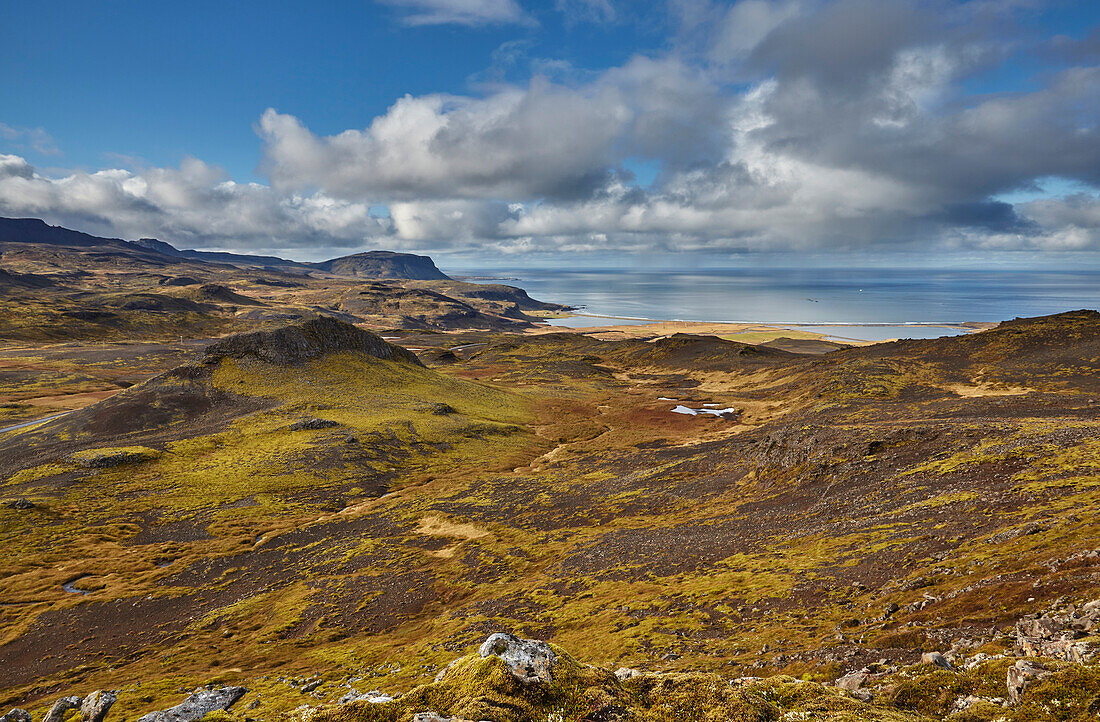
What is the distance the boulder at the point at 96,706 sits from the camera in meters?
18.3

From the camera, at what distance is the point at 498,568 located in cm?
3781

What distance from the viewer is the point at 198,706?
57.1 feet

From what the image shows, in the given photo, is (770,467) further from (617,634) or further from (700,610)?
(617,634)

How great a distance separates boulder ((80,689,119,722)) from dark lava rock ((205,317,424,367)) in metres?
91.0

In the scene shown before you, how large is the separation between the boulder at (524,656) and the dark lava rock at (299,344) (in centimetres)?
10349

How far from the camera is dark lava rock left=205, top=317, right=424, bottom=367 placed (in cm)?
9981

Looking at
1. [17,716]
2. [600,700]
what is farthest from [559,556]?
[17,716]

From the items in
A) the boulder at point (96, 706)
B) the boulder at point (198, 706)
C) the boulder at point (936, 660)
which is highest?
the boulder at point (936, 660)

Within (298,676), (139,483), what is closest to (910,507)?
(298,676)

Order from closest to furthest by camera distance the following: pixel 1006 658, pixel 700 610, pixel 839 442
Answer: pixel 1006 658, pixel 700 610, pixel 839 442

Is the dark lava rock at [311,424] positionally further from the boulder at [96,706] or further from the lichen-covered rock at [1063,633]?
the lichen-covered rock at [1063,633]

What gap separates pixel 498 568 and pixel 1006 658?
3181 centimetres

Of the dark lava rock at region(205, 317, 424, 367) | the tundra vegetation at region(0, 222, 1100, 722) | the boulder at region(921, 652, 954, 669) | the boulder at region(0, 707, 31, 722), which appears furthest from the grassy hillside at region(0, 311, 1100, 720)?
the dark lava rock at region(205, 317, 424, 367)

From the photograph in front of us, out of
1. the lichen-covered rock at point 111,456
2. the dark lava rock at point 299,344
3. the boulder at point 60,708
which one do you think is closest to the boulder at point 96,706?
the boulder at point 60,708
